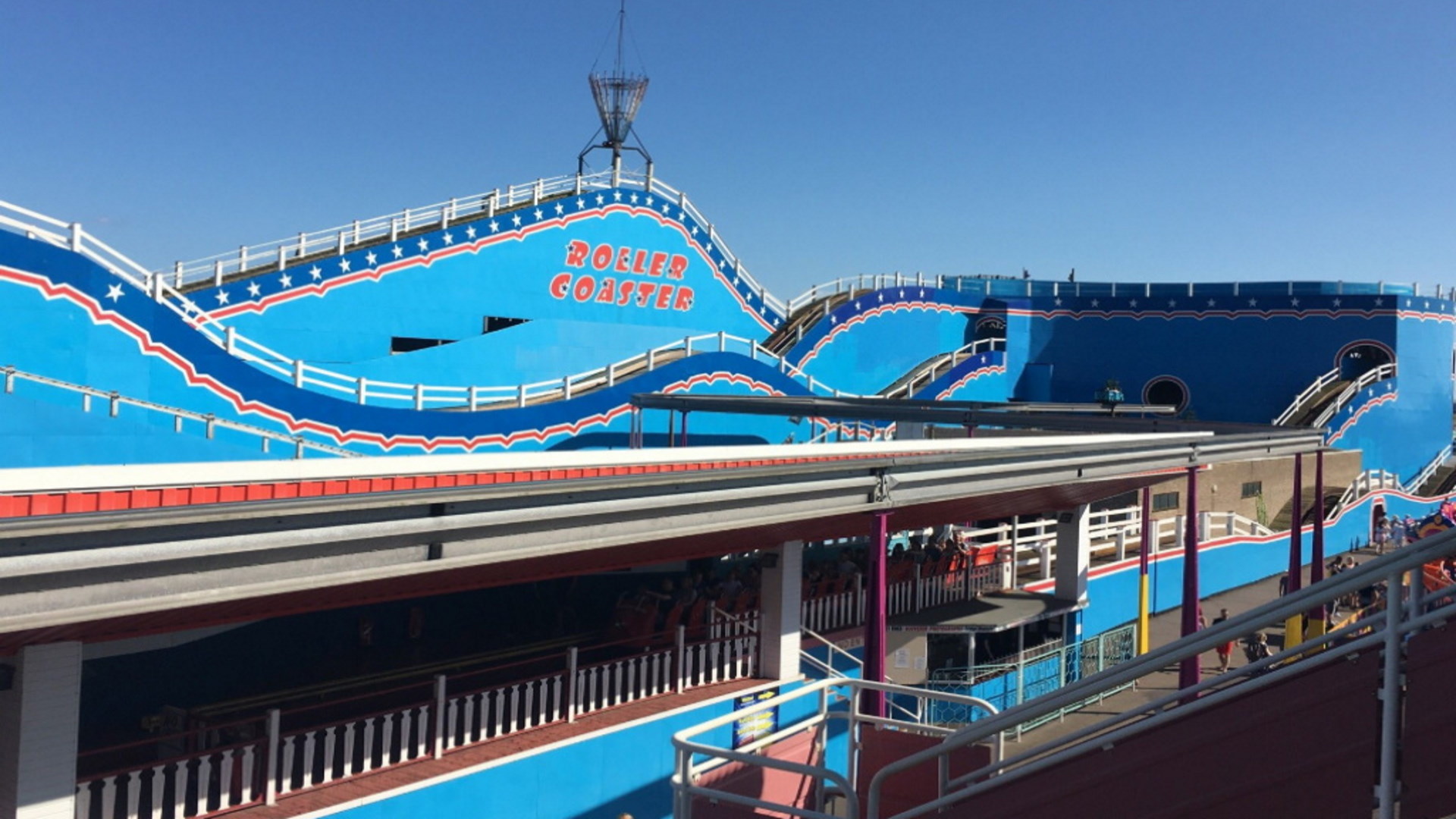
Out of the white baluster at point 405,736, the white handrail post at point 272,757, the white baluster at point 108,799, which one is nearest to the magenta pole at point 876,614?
the white baluster at point 405,736

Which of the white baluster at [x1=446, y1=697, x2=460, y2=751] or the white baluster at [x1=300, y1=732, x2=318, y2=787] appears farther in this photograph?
the white baluster at [x1=446, y1=697, x2=460, y2=751]

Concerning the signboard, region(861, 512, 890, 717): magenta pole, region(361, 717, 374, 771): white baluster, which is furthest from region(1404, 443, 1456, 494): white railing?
region(361, 717, 374, 771): white baluster

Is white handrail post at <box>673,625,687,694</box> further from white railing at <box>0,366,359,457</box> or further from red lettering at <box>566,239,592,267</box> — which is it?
red lettering at <box>566,239,592,267</box>

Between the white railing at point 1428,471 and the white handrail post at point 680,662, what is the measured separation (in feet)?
105

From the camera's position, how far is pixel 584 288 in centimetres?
2872

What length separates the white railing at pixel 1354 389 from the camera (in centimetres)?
3553

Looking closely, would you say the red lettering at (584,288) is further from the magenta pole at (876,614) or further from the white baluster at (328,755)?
the white baluster at (328,755)

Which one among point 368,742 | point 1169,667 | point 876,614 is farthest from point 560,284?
point 368,742

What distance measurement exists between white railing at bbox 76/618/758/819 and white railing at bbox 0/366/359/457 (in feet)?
17.0

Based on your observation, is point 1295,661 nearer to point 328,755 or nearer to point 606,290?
point 328,755

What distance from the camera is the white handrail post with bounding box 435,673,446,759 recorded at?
435 inches

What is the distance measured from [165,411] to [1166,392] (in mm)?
33555

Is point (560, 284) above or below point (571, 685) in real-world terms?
above

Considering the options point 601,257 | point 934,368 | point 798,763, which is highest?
point 601,257
